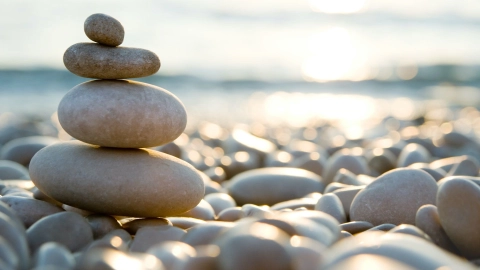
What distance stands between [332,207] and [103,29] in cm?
127

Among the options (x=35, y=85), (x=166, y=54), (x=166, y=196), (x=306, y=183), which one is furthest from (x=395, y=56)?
(x=166, y=196)

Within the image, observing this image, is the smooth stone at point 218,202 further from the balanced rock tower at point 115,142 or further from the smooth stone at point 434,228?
the smooth stone at point 434,228

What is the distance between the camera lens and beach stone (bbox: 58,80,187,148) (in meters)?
2.56

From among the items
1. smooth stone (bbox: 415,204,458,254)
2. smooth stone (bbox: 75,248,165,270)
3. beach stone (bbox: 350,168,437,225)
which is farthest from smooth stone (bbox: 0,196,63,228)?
smooth stone (bbox: 415,204,458,254)

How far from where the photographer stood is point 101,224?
96.6 inches

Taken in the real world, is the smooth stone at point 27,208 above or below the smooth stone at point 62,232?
below

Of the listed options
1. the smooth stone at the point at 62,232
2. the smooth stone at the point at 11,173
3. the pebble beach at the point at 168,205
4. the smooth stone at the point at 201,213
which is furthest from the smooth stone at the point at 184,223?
the smooth stone at the point at 11,173

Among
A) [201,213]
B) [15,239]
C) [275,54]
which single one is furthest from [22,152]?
[275,54]

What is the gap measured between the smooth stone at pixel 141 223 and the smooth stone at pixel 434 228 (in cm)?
103

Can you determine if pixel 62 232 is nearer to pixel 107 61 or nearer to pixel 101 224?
pixel 101 224

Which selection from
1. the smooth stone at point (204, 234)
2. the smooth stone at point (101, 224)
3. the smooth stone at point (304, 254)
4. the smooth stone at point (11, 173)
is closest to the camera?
the smooth stone at point (304, 254)

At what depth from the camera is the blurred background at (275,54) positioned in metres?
12.4

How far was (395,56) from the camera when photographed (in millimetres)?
19625

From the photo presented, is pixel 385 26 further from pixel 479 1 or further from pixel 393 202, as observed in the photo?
pixel 393 202
